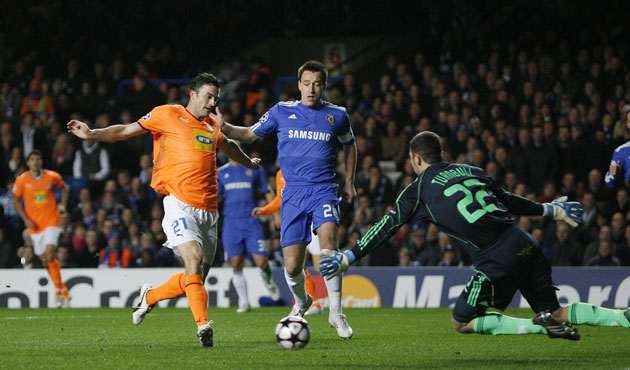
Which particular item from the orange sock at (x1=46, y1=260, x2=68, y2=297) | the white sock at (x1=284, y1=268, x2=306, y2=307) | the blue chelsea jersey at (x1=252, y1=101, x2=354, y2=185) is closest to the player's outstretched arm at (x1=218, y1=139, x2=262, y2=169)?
the blue chelsea jersey at (x1=252, y1=101, x2=354, y2=185)

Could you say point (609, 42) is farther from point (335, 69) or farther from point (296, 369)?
point (296, 369)

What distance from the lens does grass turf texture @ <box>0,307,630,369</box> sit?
636cm

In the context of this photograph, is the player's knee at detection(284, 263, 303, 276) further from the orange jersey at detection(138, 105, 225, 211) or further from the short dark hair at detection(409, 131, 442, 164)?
the short dark hair at detection(409, 131, 442, 164)

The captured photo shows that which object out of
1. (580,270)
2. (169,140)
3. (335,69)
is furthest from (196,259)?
(335,69)

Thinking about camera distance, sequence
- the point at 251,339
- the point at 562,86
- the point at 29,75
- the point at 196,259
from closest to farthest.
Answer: the point at 196,259, the point at 251,339, the point at 562,86, the point at 29,75

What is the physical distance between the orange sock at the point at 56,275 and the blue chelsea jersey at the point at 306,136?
6.74 m

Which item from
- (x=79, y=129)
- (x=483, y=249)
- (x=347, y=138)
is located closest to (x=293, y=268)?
(x=347, y=138)

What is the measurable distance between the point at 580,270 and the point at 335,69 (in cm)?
922

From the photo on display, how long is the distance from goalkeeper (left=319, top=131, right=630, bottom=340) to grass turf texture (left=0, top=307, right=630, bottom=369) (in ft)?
0.95

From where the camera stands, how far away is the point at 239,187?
1358cm

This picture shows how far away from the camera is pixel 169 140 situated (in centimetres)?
788

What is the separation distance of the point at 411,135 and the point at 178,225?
388 inches

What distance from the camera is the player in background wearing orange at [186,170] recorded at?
7641 mm

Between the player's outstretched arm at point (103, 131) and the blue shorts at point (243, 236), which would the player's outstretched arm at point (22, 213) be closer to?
the blue shorts at point (243, 236)
